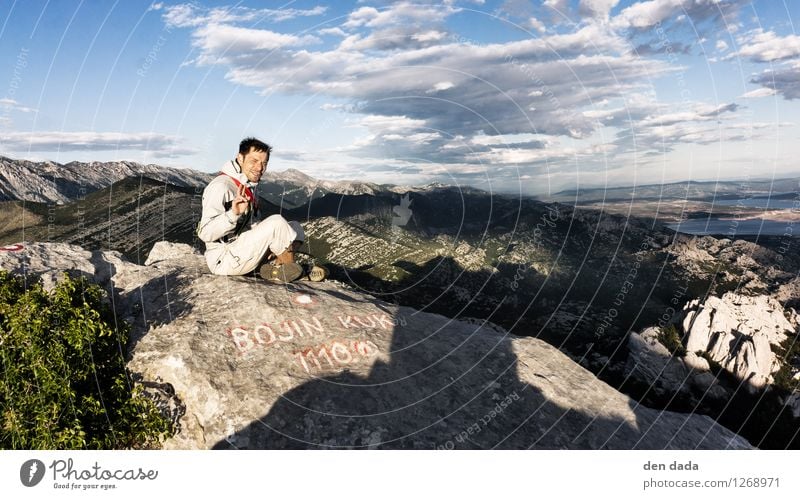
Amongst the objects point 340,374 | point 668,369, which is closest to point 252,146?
point 340,374

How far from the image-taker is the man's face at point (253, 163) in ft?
47.7

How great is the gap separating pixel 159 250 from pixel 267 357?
672 inches

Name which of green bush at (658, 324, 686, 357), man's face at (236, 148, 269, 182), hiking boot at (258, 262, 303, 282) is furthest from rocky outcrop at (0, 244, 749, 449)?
green bush at (658, 324, 686, 357)

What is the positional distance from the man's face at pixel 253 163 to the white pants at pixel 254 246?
1.48 metres

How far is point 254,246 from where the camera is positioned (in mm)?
15148

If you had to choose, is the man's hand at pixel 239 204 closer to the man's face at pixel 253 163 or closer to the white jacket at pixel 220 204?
the white jacket at pixel 220 204

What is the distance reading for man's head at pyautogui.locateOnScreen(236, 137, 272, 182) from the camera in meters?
14.5

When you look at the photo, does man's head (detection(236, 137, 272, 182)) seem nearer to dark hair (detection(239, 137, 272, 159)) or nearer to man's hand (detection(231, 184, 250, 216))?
dark hair (detection(239, 137, 272, 159))

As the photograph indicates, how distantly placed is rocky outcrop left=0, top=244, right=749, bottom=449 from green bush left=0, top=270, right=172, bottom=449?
70cm

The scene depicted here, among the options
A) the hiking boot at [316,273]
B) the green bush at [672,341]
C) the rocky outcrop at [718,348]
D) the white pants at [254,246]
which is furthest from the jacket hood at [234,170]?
the green bush at [672,341]

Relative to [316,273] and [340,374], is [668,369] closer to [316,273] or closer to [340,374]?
[316,273]

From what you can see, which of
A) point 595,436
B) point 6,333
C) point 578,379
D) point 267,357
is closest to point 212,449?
point 267,357

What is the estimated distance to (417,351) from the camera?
1392cm
